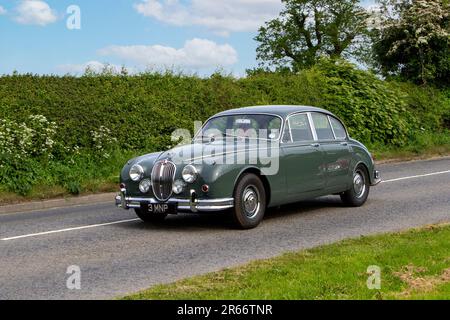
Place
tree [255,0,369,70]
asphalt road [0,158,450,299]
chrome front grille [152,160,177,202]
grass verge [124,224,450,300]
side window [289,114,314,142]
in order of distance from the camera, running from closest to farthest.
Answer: grass verge [124,224,450,300], asphalt road [0,158,450,299], chrome front grille [152,160,177,202], side window [289,114,314,142], tree [255,0,369,70]

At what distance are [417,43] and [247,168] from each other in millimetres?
21890

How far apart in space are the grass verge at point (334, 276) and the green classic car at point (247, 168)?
6.53 feet

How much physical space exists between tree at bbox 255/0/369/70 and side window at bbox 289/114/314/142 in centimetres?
4719

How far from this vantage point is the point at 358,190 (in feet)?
42.2

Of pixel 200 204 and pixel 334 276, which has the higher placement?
pixel 200 204

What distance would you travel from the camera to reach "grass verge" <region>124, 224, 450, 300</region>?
6.37 metres

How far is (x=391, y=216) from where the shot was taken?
1156cm

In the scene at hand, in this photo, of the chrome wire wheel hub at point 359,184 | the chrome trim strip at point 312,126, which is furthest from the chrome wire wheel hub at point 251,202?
the chrome wire wheel hub at point 359,184

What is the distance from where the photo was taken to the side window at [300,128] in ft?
37.9

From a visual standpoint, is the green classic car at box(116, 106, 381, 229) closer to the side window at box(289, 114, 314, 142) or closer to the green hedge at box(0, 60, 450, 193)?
the side window at box(289, 114, 314, 142)

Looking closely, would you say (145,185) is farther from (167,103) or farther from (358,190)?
(167,103)

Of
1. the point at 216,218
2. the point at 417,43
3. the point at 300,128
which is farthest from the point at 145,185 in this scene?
the point at 417,43

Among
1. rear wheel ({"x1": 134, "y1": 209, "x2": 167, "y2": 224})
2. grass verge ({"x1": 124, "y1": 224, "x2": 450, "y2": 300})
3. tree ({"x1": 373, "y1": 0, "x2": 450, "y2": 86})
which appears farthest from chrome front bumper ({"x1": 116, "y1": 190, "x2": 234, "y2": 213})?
tree ({"x1": 373, "y1": 0, "x2": 450, "y2": 86})

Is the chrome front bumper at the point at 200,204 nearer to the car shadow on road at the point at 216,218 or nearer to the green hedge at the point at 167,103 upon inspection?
the car shadow on road at the point at 216,218
